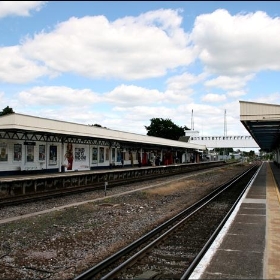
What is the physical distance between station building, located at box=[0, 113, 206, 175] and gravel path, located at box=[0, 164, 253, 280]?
308 inches

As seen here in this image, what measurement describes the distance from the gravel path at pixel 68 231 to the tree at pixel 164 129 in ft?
295

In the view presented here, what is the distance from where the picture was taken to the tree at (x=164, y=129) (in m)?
108

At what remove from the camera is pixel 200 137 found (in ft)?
315

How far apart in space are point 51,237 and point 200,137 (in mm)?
88006

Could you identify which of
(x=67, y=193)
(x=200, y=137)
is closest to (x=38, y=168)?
(x=67, y=193)

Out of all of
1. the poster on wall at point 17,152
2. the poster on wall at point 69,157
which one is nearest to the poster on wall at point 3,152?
the poster on wall at point 17,152

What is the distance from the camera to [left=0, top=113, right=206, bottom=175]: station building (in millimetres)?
23922

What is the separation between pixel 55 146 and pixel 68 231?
65.4 feet

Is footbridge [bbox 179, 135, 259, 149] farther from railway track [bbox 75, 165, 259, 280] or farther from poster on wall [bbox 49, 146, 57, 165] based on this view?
railway track [bbox 75, 165, 259, 280]

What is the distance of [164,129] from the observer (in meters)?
108

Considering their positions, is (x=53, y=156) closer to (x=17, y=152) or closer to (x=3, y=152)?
(x=17, y=152)

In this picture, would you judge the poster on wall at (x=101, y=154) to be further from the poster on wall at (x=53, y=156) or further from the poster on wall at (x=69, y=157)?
the poster on wall at (x=53, y=156)

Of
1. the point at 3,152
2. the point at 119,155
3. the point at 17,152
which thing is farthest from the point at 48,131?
the point at 119,155

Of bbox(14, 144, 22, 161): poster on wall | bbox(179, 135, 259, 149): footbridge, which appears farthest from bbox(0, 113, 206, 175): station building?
bbox(179, 135, 259, 149): footbridge
